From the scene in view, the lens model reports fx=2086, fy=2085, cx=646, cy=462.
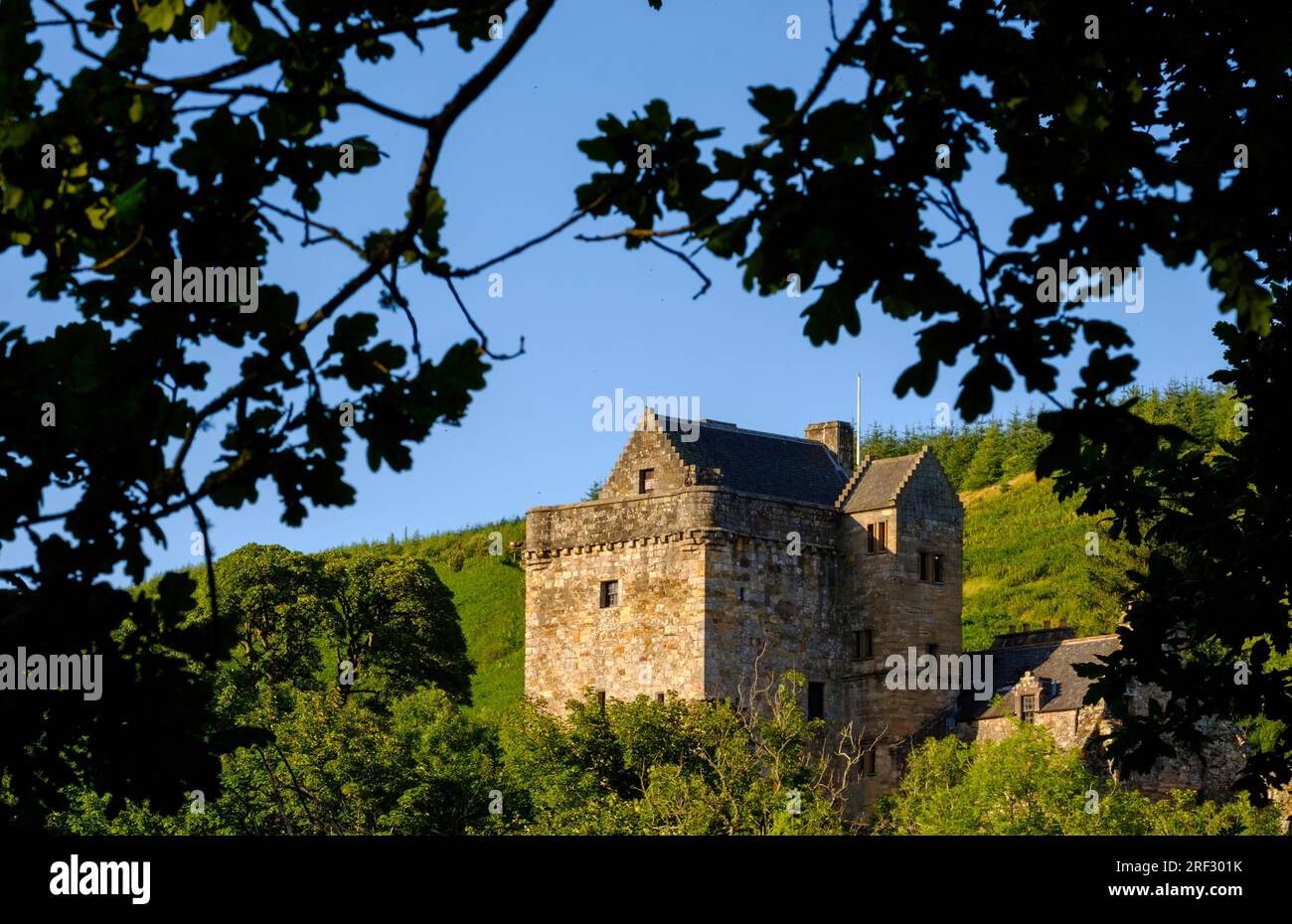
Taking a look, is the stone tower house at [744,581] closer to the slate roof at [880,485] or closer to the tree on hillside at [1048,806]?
the slate roof at [880,485]

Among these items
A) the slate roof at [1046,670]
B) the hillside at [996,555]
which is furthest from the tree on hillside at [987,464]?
the slate roof at [1046,670]

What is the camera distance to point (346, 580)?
86.1 meters

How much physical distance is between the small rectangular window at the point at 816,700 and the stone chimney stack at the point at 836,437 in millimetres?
9355

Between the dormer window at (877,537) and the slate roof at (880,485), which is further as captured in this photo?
the slate roof at (880,485)

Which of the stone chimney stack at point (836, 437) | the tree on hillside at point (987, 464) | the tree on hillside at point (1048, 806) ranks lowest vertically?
the tree on hillside at point (1048, 806)

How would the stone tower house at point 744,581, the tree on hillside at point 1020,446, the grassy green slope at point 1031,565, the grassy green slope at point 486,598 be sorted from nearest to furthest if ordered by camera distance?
the stone tower house at point 744,581, the grassy green slope at point 1031,565, the grassy green slope at point 486,598, the tree on hillside at point 1020,446

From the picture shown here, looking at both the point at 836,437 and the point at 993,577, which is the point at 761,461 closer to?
the point at 836,437

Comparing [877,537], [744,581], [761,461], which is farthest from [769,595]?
[761,461]

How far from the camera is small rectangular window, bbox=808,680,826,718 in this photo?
231 feet

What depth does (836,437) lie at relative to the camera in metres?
75.9

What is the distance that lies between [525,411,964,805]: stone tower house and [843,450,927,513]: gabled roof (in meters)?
0.07

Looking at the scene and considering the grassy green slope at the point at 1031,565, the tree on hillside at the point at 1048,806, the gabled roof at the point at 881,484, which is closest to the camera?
the tree on hillside at the point at 1048,806

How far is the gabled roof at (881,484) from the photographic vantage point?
71.2m

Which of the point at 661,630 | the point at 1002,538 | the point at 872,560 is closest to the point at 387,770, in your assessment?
the point at 661,630
